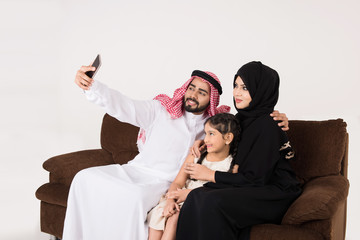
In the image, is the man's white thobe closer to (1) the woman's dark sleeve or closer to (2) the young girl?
(2) the young girl

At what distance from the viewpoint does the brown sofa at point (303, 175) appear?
2449 millimetres

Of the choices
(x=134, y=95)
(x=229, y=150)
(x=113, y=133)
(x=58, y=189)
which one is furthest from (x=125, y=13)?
(x=229, y=150)

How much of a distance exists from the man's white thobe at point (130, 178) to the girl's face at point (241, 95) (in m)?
0.52

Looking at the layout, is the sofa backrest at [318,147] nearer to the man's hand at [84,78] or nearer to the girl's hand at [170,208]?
the girl's hand at [170,208]

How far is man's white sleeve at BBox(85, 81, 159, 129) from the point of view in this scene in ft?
10.0

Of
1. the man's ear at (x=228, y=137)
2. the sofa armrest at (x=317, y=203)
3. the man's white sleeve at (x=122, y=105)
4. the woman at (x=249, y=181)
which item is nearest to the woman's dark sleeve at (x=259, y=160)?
the woman at (x=249, y=181)

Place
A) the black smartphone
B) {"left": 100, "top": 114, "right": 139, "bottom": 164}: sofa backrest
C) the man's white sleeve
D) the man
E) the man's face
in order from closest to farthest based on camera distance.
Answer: the black smartphone, the man, the man's white sleeve, the man's face, {"left": 100, "top": 114, "right": 139, "bottom": 164}: sofa backrest

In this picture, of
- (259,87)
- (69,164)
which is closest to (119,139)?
(69,164)

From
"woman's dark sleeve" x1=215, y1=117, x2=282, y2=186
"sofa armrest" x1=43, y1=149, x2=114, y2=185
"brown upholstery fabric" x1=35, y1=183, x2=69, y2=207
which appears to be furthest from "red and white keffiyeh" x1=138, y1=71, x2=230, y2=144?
"brown upholstery fabric" x1=35, y1=183, x2=69, y2=207

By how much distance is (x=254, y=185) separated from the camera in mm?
2695

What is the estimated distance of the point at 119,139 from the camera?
13.0 feet

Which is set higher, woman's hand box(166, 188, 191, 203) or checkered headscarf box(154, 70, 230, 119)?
checkered headscarf box(154, 70, 230, 119)

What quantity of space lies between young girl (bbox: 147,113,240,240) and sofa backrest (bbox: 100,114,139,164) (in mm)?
947

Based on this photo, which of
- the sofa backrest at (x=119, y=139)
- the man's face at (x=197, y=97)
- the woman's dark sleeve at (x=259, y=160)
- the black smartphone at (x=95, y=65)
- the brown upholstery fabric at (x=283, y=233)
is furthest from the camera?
the sofa backrest at (x=119, y=139)
